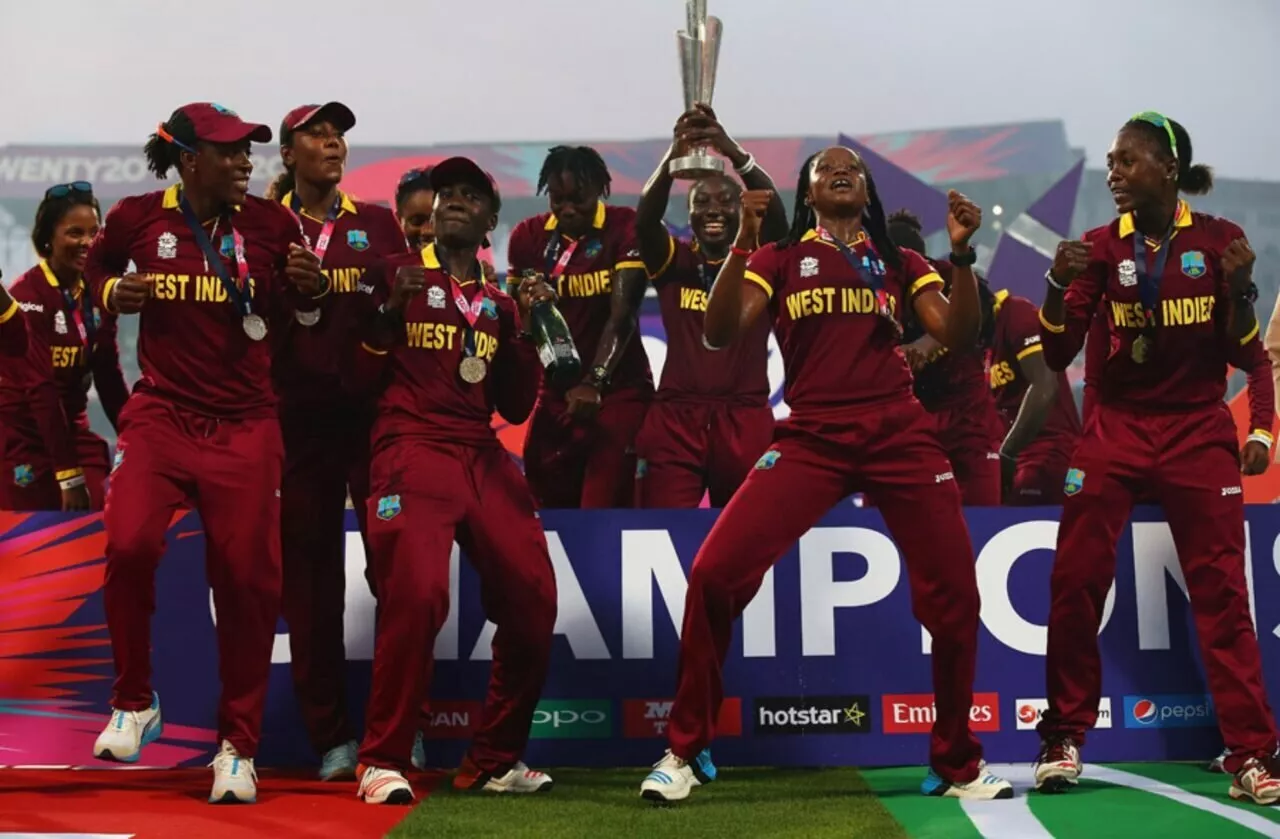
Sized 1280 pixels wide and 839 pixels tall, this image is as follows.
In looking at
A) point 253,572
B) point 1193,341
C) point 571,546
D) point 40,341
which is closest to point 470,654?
point 571,546

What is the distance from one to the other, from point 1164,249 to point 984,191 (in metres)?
8.77

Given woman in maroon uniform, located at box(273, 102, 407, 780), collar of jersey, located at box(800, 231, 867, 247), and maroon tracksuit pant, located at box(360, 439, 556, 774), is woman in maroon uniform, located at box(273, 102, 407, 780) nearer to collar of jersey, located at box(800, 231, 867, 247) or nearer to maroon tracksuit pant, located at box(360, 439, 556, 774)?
maroon tracksuit pant, located at box(360, 439, 556, 774)

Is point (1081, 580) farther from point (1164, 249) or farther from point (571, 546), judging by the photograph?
point (571, 546)

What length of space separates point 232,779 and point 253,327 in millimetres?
1470

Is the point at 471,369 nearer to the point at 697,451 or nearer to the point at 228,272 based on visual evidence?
the point at 228,272

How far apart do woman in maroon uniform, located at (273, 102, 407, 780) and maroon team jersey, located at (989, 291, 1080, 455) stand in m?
3.52

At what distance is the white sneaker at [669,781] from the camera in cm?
445

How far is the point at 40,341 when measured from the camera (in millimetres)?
6113

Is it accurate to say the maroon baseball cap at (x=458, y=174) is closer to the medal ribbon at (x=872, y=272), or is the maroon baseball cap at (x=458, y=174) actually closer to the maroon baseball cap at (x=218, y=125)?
the maroon baseball cap at (x=218, y=125)

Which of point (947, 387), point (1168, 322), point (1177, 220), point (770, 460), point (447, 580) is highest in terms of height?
point (1177, 220)

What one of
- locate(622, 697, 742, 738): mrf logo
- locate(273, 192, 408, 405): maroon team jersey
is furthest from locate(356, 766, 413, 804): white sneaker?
locate(273, 192, 408, 405): maroon team jersey

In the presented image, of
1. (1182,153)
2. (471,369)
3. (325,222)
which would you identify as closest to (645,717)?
(471,369)

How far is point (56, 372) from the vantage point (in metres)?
6.17

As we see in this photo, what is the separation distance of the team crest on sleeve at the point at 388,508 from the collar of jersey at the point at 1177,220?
2.74 m
